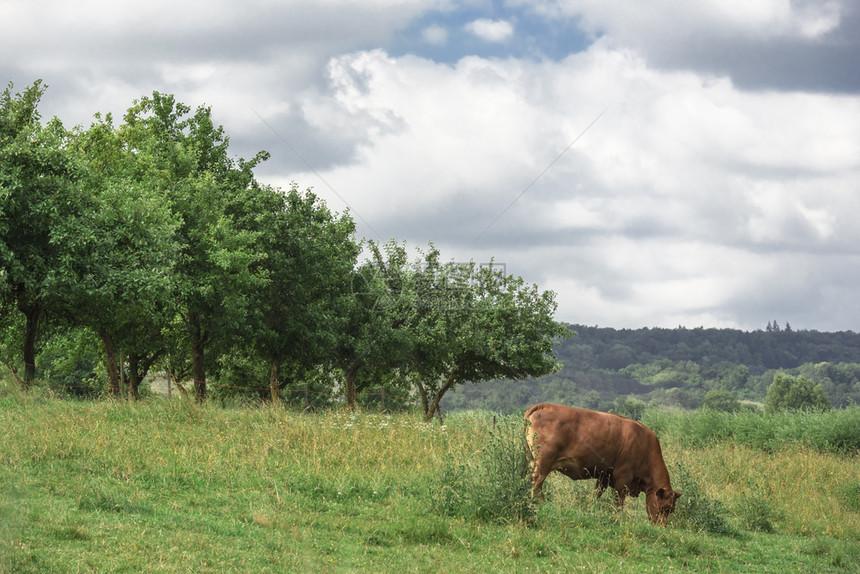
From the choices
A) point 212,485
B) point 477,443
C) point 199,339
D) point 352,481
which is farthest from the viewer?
point 199,339

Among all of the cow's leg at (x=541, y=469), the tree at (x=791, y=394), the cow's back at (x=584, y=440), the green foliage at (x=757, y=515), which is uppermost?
the cow's back at (x=584, y=440)

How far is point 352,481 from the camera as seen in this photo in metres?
12.2

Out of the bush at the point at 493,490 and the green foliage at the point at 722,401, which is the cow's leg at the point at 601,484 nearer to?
the bush at the point at 493,490

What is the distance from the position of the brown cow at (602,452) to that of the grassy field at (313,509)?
0.48m

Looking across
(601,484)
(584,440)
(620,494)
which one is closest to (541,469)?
(584,440)

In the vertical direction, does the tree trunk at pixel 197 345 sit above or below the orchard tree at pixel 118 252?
below

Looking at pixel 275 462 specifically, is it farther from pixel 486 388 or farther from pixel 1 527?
pixel 486 388

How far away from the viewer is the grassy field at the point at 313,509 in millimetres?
8320

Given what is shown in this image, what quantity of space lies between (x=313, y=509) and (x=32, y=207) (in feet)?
47.7

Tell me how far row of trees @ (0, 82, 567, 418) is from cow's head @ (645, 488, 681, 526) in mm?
11828

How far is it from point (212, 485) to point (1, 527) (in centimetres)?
363

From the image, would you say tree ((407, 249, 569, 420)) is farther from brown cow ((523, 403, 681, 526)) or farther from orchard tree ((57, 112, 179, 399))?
brown cow ((523, 403, 681, 526))

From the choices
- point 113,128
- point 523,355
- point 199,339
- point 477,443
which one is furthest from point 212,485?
point 523,355

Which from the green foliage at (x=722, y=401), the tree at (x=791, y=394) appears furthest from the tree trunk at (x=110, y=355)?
the green foliage at (x=722, y=401)
